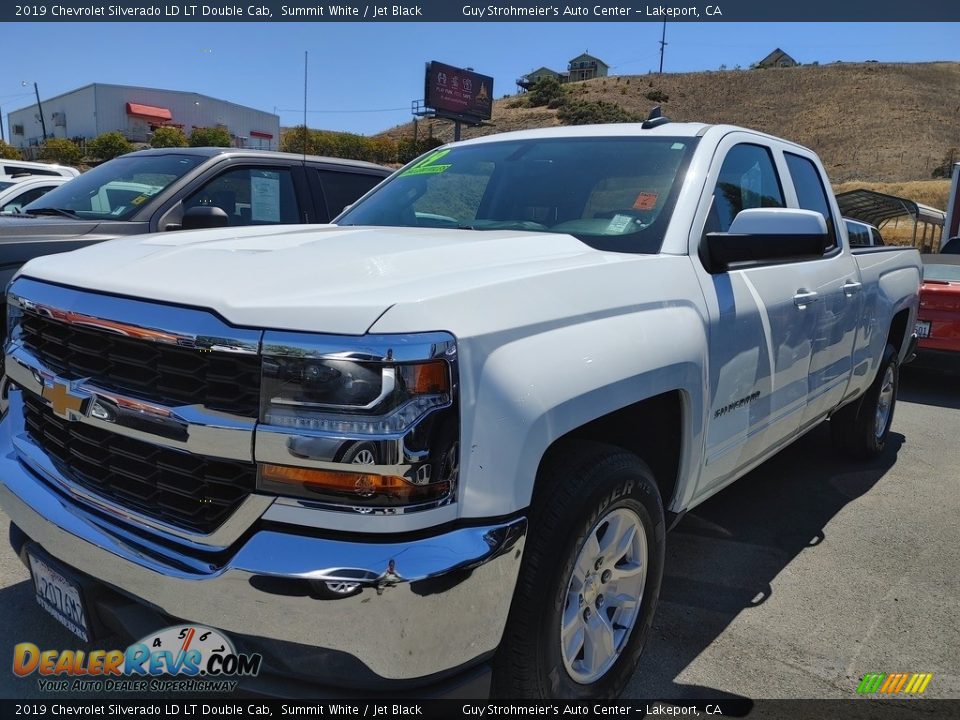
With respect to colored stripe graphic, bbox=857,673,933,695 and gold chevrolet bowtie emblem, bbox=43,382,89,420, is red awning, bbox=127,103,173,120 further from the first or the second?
colored stripe graphic, bbox=857,673,933,695

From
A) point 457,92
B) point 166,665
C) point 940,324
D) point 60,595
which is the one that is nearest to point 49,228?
point 60,595

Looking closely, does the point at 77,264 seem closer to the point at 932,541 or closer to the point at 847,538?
the point at 847,538

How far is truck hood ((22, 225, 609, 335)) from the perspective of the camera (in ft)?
5.52

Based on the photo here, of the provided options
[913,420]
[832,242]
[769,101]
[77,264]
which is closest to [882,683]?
[832,242]

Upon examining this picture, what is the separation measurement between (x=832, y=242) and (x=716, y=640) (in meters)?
2.30

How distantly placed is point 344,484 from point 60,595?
1.05 m

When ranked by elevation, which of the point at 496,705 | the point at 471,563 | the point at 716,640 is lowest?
the point at 716,640

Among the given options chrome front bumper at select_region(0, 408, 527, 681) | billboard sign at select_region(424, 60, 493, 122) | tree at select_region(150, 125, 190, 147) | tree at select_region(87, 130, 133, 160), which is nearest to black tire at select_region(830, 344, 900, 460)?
chrome front bumper at select_region(0, 408, 527, 681)

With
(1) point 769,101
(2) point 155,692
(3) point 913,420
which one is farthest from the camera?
(1) point 769,101

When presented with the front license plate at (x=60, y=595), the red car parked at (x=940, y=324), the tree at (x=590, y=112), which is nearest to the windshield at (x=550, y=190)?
the front license plate at (x=60, y=595)

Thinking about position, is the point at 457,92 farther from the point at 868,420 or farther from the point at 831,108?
the point at 831,108

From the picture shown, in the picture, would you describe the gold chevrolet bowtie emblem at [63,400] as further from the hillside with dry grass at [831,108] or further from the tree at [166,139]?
the hillside with dry grass at [831,108]

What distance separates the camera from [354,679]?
1.63 meters

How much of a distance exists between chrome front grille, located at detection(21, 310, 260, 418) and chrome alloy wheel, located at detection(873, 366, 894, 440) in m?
4.68
